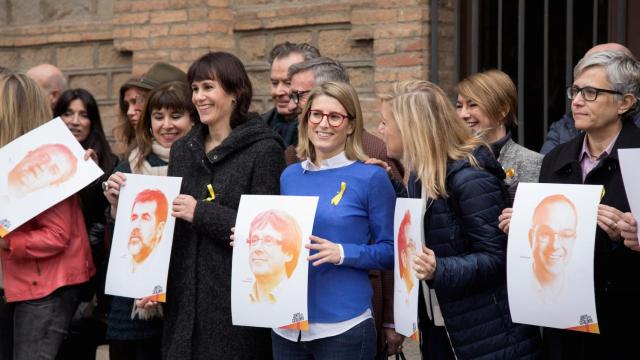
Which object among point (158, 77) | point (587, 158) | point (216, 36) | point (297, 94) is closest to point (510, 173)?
point (587, 158)

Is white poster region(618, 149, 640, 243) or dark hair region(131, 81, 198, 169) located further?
dark hair region(131, 81, 198, 169)

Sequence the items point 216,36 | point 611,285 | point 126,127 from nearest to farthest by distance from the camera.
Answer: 1. point 611,285
2. point 126,127
3. point 216,36

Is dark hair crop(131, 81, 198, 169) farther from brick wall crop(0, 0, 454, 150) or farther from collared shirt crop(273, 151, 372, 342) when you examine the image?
brick wall crop(0, 0, 454, 150)

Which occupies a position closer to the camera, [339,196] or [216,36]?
[339,196]

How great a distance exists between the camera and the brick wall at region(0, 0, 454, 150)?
7500 millimetres


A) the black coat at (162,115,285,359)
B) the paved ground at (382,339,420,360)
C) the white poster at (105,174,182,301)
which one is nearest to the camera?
the black coat at (162,115,285,359)

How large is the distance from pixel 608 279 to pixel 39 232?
103 inches

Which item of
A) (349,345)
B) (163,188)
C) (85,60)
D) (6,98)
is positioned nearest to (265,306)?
(349,345)

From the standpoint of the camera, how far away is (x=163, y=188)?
469cm

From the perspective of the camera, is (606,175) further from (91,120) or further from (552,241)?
(91,120)

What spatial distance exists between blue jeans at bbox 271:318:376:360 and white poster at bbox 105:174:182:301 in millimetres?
704

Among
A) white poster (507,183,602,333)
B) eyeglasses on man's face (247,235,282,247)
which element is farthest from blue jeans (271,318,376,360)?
white poster (507,183,602,333)

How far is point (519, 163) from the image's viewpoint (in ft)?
16.1

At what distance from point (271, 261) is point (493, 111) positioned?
1491 millimetres
